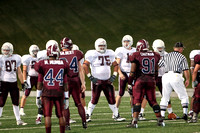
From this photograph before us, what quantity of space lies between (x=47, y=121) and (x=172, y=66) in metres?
3.18

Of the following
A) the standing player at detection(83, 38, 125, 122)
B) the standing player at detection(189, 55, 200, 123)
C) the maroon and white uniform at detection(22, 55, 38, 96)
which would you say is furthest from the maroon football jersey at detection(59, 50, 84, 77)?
the maroon and white uniform at detection(22, 55, 38, 96)

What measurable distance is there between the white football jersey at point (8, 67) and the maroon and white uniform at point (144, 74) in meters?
2.47

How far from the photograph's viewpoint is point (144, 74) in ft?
26.6

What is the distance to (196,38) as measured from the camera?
28.0 metres

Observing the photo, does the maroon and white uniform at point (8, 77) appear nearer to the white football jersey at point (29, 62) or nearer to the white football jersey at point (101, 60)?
the white football jersey at point (101, 60)

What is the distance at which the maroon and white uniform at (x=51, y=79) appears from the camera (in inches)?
264

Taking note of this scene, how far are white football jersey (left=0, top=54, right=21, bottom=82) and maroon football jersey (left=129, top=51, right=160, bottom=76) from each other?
247cm

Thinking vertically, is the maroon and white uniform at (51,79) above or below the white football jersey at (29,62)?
below

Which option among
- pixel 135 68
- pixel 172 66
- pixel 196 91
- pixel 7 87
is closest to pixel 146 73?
pixel 135 68

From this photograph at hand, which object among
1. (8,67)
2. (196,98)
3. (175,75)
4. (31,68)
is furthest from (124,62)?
(8,67)

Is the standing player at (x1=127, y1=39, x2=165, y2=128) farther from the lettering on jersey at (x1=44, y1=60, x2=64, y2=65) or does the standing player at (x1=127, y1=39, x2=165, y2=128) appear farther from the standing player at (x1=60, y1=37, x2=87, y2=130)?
the lettering on jersey at (x1=44, y1=60, x2=64, y2=65)

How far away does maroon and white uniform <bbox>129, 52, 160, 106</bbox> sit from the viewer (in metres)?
8.05

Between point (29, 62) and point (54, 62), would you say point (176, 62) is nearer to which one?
point (54, 62)

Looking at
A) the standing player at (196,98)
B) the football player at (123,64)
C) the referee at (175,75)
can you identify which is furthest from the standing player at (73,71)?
the standing player at (196,98)
